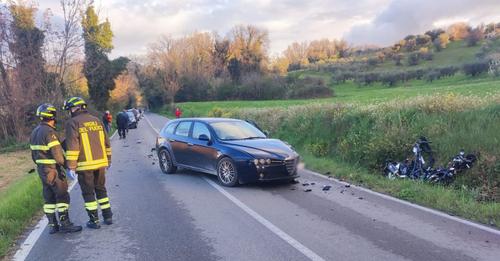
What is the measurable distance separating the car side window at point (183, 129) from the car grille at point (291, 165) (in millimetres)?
3318

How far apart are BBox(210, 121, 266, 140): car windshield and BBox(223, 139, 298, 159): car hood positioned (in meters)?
0.42

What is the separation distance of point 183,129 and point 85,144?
5.37 m

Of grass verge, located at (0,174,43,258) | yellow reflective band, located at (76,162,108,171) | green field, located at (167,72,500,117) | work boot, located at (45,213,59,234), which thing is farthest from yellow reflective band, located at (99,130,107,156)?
green field, located at (167,72,500,117)

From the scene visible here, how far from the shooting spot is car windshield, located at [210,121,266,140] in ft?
36.0

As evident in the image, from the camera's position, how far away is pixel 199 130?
37.9 ft

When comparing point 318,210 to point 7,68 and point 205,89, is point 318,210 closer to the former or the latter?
point 7,68

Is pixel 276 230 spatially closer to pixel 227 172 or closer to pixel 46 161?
pixel 46 161

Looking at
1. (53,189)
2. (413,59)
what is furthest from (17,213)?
(413,59)

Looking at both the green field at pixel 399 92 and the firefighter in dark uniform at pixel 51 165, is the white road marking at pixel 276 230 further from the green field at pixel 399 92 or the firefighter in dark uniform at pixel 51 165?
the green field at pixel 399 92

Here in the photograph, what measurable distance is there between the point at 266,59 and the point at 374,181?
254 ft

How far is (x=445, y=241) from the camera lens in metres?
5.88

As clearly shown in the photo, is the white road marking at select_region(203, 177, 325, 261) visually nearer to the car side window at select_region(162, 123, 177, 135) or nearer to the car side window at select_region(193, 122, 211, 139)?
the car side window at select_region(193, 122, 211, 139)

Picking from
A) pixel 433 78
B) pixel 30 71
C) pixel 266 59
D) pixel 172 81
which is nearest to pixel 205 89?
pixel 172 81

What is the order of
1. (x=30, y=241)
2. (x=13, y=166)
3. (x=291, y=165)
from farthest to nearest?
(x=13, y=166) < (x=291, y=165) < (x=30, y=241)
